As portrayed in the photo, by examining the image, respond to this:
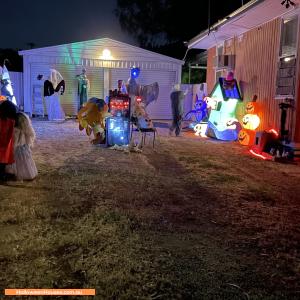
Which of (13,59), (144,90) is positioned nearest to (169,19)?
(13,59)

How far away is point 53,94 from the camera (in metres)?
17.5

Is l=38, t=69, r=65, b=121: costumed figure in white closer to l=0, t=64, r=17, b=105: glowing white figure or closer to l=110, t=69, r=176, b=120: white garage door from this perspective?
l=0, t=64, r=17, b=105: glowing white figure

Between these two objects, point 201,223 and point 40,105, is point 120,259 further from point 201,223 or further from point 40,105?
point 40,105

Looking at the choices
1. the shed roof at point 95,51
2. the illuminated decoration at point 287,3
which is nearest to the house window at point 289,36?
the illuminated decoration at point 287,3

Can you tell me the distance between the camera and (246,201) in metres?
5.52

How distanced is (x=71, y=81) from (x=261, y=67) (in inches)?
411

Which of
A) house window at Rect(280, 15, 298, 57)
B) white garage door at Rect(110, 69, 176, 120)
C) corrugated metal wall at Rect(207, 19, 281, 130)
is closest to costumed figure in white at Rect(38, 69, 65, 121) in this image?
white garage door at Rect(110, 69, 176, 120)

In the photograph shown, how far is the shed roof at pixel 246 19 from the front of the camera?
31.4 feet

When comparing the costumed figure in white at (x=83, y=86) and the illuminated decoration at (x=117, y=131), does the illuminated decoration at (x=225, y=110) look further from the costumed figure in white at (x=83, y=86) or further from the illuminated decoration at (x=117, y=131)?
the costumed figure in white at (x=83, y=86)

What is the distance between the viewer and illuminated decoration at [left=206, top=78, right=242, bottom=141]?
40.2 ft

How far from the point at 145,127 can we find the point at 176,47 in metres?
22.9

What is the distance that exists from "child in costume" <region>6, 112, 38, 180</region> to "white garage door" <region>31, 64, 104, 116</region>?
43.3 feet

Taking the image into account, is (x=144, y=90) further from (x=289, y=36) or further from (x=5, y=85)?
(x=289, y=36)

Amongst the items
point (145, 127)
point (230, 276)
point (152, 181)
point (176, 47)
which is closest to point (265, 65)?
point (145, 127)
